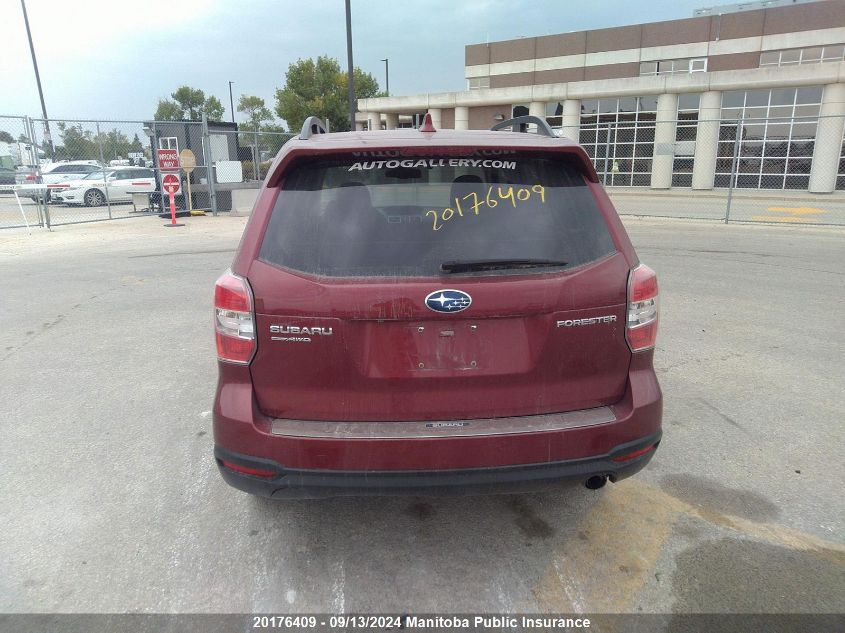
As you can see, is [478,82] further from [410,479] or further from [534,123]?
[410,479]

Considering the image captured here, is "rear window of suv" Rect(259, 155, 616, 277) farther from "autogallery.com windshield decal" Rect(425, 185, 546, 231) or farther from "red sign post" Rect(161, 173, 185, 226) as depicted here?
"red sign post" Rect(161, 173, 185, 226)

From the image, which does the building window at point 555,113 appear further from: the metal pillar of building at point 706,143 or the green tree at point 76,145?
the green tree at point 76,145

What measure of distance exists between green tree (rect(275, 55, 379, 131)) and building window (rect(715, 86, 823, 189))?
3227 cm

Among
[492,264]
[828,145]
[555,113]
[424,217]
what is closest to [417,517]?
[492,264]

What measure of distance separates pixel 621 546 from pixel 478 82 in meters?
45.3

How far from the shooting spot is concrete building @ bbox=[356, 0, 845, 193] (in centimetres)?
2594

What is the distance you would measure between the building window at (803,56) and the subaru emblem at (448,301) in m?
36.6

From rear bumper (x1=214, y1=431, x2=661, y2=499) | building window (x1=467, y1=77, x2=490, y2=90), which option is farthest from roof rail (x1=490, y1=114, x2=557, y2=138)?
building window (x1=467, y1=77, x2=490, y2=90)

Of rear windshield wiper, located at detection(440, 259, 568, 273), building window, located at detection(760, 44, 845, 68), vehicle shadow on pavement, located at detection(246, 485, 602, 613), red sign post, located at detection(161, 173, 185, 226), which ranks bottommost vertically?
vehicle shadow on pavement, located at detection(246, 485, 602, 613)

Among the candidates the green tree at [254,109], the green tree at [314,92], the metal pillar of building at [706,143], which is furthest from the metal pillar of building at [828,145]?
the green tree at [254,109]

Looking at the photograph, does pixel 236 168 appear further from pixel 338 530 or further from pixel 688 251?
pixel 338 530

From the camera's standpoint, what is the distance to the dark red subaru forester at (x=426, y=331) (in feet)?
7.75

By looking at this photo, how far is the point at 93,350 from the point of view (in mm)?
5727

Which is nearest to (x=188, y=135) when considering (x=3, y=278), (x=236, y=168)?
(x=236, y=168)
